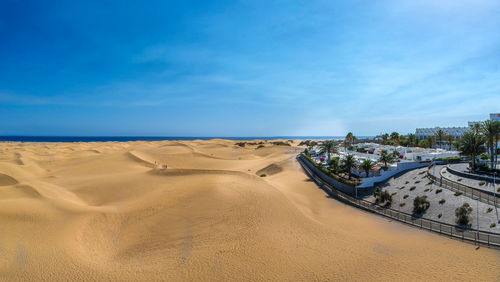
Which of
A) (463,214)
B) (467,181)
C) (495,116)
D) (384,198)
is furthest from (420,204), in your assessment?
(495,116)

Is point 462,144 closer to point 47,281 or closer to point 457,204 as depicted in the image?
point 457,204

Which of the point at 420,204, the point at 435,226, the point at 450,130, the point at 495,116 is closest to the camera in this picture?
the point at 435,226

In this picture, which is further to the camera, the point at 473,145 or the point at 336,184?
the point at 336,184

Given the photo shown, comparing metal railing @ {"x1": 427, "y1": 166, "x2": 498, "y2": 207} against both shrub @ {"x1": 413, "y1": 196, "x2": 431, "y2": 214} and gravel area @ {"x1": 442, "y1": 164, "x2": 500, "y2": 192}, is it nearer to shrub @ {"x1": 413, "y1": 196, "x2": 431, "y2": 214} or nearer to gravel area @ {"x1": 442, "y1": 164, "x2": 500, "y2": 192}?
gravel area @ {"x1": 442, "y1": 164, "x2": 500, "y2": 192}

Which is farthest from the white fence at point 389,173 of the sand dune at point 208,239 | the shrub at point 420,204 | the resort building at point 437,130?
the resort building at point 437,130

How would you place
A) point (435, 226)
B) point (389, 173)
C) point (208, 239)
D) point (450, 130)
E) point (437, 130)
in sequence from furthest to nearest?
point (437, 130)
point (450, 130)
point (389, 173)
point (435, 226)
point (208, 239)

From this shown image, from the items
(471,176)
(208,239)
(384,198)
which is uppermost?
(471,176)

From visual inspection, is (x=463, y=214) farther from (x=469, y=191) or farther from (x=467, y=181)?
(x=467, y=181)

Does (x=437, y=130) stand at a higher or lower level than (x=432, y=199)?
higher
